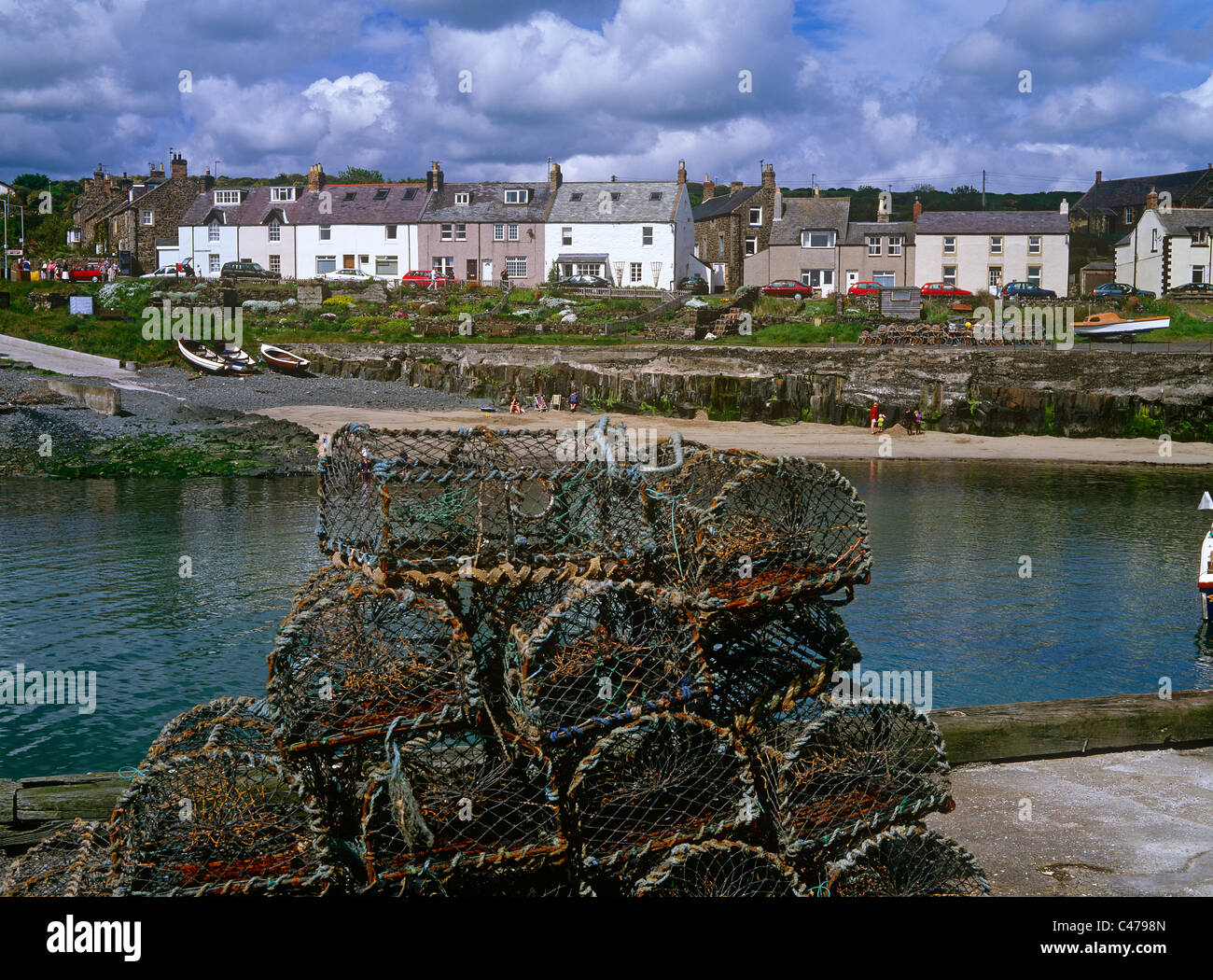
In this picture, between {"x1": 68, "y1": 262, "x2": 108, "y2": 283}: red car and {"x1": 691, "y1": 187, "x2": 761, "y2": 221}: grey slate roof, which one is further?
{"x1": 691, "y1": 187, "x2": 761, "y2": 221}: grey slate roof

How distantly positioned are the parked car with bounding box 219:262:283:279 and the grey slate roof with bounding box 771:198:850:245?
28.6m

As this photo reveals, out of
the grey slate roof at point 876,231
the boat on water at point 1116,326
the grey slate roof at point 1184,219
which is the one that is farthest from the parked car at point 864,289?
the grey slate roof at point 1184,219

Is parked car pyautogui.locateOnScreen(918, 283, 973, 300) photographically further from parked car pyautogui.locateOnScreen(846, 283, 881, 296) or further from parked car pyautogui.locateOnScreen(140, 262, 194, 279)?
parked car pyautogui.locateOnScreen(140, 262, 194, 279)

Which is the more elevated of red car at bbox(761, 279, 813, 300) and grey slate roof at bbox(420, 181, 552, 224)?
grey slate roof at bbox(420, 181, 552, 224)

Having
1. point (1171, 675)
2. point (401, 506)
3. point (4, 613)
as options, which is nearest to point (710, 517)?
point (401, 506)

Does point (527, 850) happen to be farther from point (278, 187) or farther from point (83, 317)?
point (278, 187)

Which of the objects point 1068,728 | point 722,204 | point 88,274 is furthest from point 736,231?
point 1068,728

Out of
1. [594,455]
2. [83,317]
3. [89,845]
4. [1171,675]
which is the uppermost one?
[83,317]

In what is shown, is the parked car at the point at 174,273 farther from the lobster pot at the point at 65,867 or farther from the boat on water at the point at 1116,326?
the lobster pot at the point at 65,867

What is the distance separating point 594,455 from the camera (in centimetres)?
697

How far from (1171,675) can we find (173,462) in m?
23.7

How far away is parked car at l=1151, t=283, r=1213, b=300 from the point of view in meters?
51.1

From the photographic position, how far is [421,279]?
5994 cm

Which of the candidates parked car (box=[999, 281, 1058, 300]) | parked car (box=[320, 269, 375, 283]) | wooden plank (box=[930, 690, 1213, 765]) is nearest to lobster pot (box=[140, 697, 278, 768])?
wooden plank (box=[930, 690, 1213, 765])
